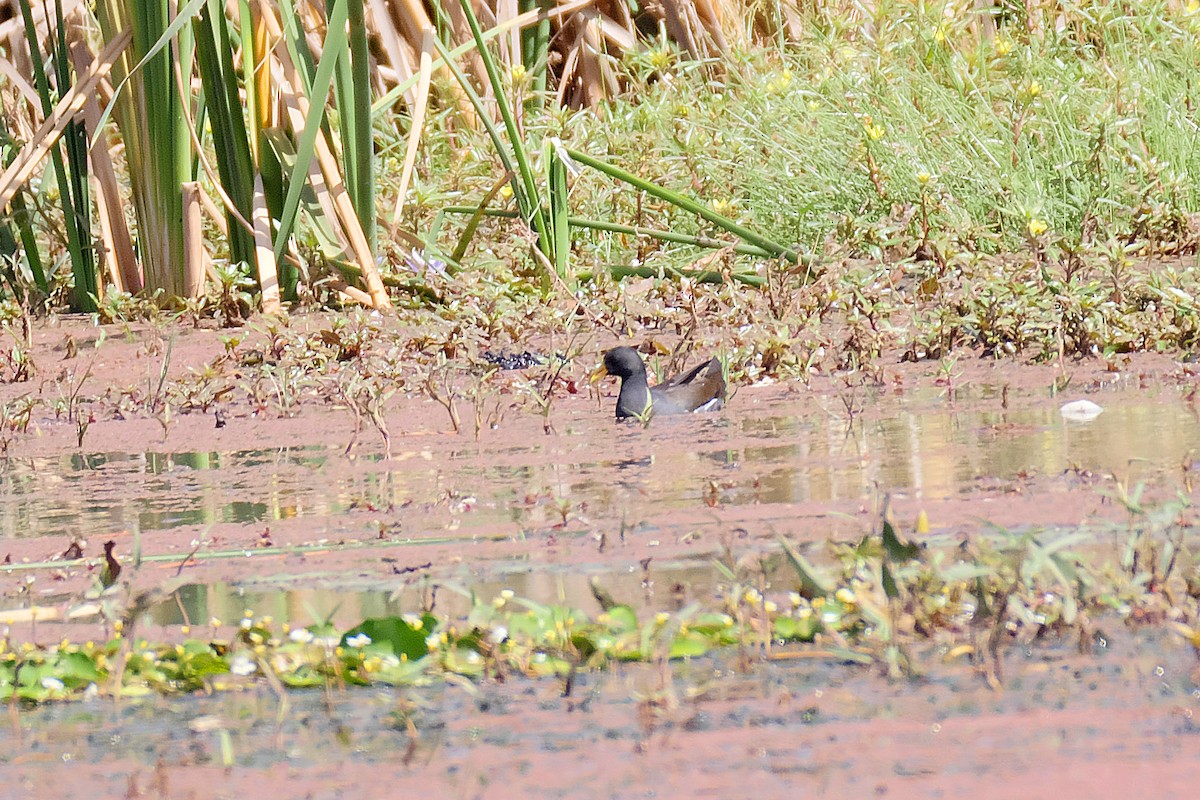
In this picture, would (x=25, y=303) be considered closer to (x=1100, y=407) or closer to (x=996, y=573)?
(x=1100, y=407)

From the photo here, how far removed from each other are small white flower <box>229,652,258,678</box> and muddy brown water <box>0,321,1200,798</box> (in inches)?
1.9

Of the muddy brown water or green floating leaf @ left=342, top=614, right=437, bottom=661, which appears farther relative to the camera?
green floating leaf @ left=342, top=614, right=437, bottom=661

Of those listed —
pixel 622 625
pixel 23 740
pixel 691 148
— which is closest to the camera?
pixel 23 740

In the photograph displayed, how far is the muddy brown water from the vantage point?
2.22 meters

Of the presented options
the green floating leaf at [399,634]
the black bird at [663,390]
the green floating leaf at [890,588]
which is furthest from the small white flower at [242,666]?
the black bird at [663,390]

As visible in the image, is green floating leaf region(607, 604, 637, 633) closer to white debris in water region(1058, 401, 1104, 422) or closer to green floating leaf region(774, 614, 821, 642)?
green floating leaf region(774, 614, 821, 642)

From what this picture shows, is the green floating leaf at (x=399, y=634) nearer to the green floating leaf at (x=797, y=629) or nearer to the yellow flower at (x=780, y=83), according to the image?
the green floating leaf at (x=797, y=629)

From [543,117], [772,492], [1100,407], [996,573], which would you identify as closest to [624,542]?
[772,492]

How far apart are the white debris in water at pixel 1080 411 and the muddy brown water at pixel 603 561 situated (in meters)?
0.04

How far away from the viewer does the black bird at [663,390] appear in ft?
17.4

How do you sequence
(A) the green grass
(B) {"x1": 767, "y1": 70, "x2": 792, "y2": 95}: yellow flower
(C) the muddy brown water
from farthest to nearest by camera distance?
(B) {"x1": 767, "y1": 70, "x2": 792, "y2": 95}: yellow flower < (A) the green grass < (C) the muddy brown water

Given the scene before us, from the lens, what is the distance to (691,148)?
817cm

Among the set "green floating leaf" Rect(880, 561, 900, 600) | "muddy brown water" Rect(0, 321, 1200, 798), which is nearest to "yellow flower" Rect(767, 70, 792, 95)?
"muddy brown water" Rect(0, 321, 1200, 798)

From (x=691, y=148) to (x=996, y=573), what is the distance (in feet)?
18.6
